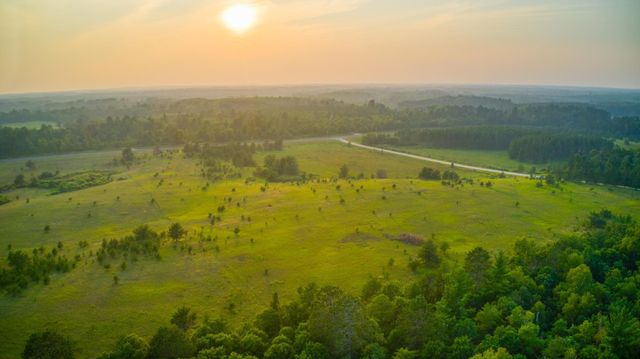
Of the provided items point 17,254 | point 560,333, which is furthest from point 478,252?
point 17,254

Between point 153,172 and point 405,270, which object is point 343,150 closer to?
point 153,172

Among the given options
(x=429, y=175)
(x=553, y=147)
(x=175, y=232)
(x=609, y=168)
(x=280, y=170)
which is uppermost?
(x=553, y=147)

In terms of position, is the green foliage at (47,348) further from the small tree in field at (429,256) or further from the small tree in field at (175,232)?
the small tree in field at (429,256)

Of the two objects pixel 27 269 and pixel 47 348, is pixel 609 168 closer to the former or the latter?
pixel 47 348

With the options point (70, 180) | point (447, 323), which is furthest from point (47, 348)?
point (70, 180)

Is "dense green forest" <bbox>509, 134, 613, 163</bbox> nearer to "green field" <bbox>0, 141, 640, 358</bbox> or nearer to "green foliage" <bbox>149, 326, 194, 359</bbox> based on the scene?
"green field" <bbox>0, 141, 640, 358</bbox>

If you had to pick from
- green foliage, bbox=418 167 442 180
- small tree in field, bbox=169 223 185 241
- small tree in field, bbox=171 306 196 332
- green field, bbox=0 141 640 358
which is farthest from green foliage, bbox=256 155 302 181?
small tree in field, bbox=171 306 196 332
